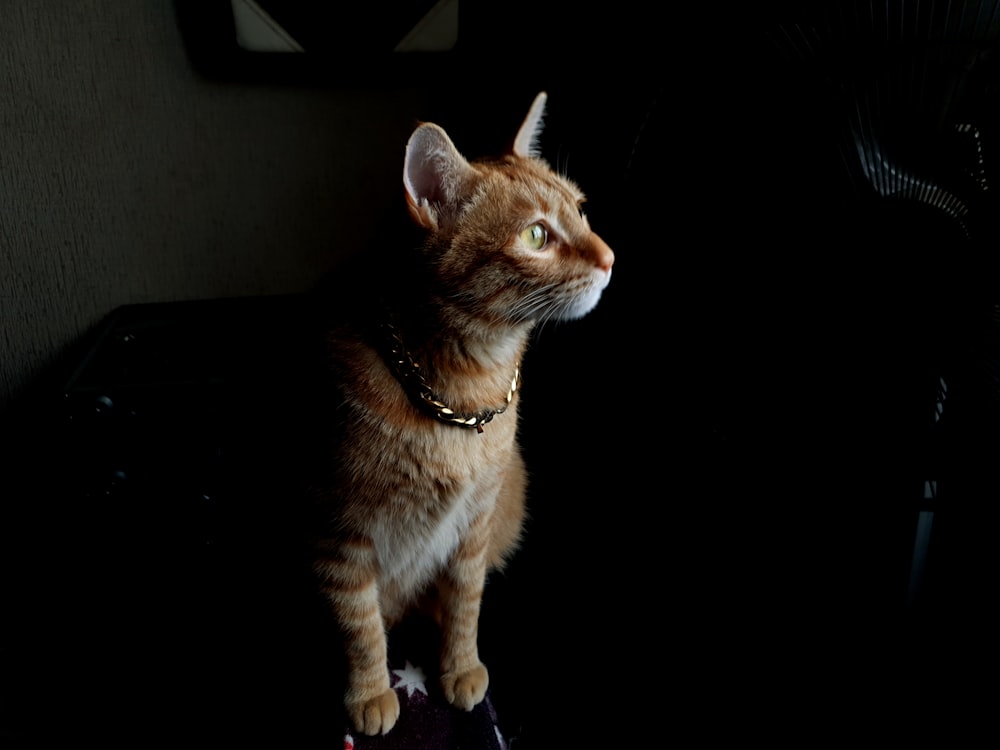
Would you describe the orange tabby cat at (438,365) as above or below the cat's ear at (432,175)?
below

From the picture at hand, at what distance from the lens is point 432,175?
0.69 metres

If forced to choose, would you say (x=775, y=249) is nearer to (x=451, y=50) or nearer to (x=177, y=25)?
(x=451, y=50)

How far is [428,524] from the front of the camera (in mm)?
815

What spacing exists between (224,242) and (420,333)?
2.46 feet

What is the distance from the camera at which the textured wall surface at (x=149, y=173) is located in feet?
3.64

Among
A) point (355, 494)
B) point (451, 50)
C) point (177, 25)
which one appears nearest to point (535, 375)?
point (355, 494)

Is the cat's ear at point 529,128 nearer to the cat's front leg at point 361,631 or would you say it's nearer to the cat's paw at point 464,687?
the cat's front leg at point 361,631

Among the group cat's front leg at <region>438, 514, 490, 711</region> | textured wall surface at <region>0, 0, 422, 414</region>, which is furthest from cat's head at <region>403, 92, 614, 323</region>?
textured wall surface at <region>0, 0, 422, 414</region>

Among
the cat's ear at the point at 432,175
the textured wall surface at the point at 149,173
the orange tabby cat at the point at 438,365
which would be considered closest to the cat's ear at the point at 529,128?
the orange tabby cat at the point at 438,365

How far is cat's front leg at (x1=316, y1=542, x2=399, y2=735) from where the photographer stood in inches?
32.2

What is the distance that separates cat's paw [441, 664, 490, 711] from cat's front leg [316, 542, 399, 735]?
0.07m

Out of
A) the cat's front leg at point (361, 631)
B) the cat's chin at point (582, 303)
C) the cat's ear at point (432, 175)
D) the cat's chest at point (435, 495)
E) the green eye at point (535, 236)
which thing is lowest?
the cat's front leg at point (361, 631)

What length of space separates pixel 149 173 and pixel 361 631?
897 mm

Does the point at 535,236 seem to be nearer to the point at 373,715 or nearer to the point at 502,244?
the point at 502,244
